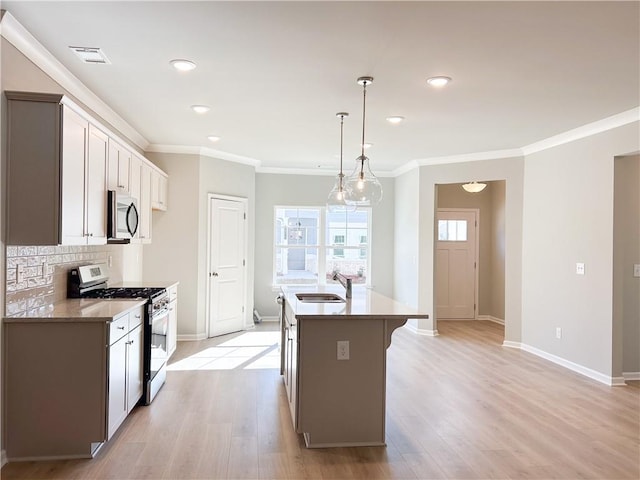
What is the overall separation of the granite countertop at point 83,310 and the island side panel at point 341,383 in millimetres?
1224

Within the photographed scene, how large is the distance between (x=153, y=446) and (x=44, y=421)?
2.16 ft

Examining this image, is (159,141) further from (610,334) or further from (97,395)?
(610,334)

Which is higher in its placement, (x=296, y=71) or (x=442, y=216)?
(x=296, y=71)

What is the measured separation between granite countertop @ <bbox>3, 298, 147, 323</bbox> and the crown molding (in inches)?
63.9

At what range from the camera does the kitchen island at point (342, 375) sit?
2947 mm

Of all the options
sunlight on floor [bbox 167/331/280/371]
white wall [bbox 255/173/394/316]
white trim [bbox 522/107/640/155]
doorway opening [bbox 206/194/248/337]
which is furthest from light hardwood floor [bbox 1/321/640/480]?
white wall [bbox 255/173/394/316]

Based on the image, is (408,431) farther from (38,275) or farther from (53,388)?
(38,275)

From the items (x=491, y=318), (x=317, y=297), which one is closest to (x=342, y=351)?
(x=317, y=297)

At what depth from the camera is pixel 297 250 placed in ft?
25.5

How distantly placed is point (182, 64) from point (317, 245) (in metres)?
4.93

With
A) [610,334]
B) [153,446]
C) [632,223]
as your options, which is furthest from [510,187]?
[153,446]

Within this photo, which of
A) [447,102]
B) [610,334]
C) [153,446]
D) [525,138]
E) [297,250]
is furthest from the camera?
[297,250]

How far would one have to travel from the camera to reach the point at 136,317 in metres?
3.41

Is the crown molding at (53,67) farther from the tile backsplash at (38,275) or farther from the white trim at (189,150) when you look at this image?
the tile backsplash at (38,275)
